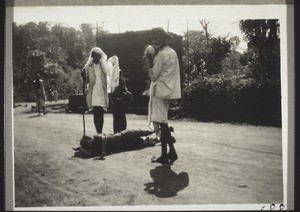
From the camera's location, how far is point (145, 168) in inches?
165

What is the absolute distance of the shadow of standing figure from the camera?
401 centimetres

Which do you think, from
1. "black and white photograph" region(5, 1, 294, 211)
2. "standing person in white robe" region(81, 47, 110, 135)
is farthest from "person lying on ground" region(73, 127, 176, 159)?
"standing person in white robe" region(81, 47, 110, 135)

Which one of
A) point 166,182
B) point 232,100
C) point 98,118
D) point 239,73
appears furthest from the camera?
point 232,100

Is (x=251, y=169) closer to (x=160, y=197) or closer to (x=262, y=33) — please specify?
(x=160, y=197)

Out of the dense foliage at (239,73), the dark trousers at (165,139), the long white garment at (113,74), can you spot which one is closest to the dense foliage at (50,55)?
the long white garment at (113,74)

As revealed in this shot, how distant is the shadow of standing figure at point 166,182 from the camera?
401cm

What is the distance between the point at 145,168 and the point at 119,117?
0.65m

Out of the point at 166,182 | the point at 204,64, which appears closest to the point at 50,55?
the point at 204,64

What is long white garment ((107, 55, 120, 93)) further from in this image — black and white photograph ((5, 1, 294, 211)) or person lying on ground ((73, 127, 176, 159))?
person lying on ground ((73, 127, 176, 159))

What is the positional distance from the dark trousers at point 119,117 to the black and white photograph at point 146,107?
12 millimetres

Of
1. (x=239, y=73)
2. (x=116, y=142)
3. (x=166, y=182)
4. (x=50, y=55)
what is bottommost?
(x=166, y=182)

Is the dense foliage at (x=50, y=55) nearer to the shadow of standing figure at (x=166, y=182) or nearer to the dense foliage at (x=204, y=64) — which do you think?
the dense foliage at (x=204, y=64)

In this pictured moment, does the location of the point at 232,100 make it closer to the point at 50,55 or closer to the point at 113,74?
the point at 113,74

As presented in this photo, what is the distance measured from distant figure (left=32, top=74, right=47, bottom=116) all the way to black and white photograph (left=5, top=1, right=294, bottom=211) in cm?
1
